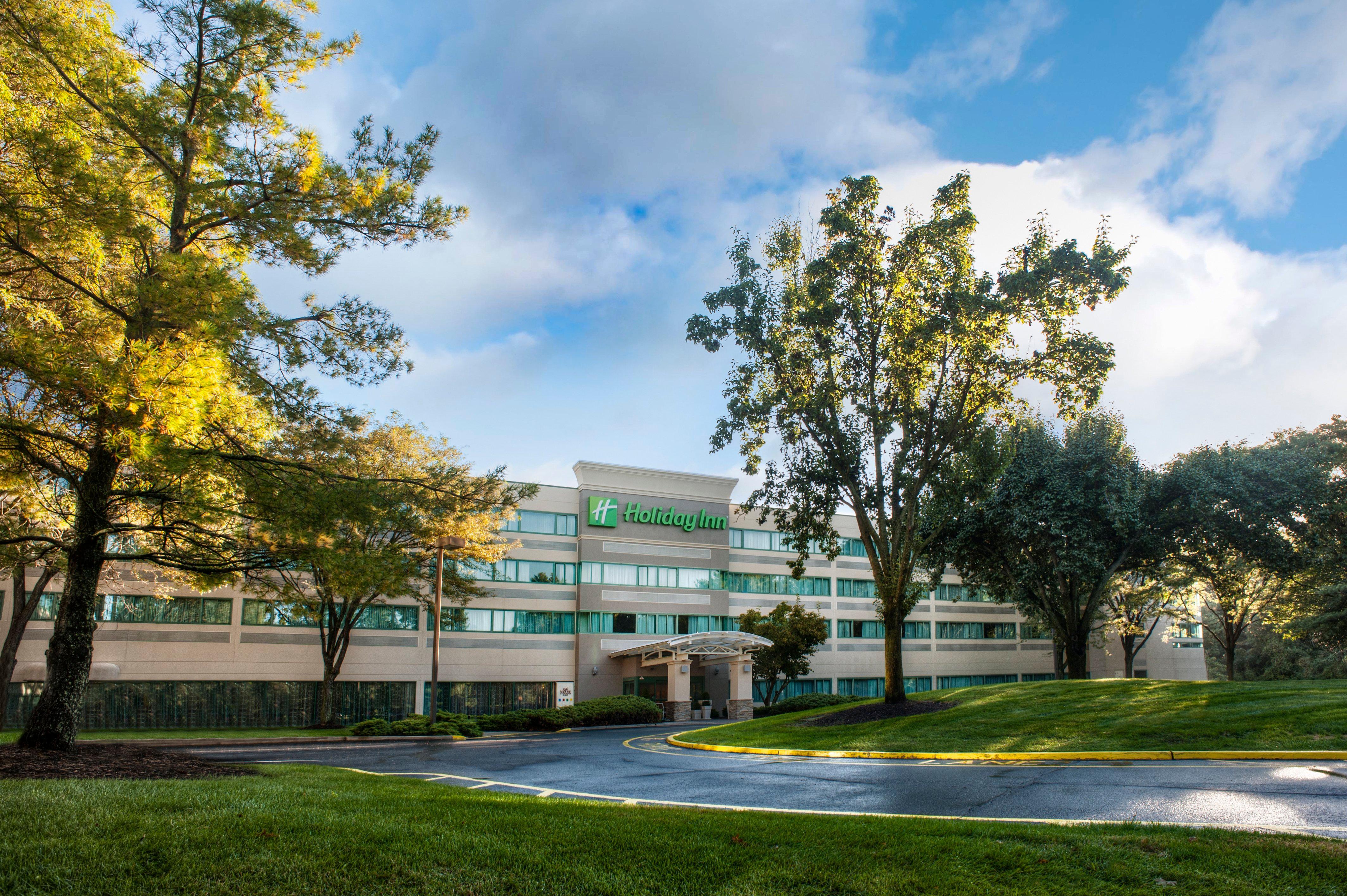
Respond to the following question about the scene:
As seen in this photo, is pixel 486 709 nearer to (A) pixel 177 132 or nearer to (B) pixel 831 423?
(B) pixel 831 423

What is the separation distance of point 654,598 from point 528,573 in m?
7.52

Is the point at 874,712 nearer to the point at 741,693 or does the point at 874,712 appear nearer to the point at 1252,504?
the point at 1252,504

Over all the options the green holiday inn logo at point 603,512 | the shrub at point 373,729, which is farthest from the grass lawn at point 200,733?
the green holiday inn logo at point 603,512

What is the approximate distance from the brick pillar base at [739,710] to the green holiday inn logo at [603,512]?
11555mm

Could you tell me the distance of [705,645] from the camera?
39750 millimetres

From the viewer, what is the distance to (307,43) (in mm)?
13477

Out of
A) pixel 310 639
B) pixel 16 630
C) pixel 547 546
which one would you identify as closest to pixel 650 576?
pixel 547 546

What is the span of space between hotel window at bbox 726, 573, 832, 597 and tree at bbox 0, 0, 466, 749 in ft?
121

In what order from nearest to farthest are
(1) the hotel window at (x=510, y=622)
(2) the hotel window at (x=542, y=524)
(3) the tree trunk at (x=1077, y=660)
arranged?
1. (3) the tree trunk at (x=1077, y=660)
2. (1) the hotel window at (x=510, y=622)
3. (2) the hotel window at (x=542, y=524)

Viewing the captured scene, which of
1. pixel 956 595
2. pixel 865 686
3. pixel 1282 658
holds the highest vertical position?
pixel 956 595

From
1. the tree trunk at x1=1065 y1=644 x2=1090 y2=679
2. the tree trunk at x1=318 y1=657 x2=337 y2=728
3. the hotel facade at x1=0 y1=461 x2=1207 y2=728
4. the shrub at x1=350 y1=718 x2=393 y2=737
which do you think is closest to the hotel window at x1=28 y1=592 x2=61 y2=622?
the hotel facade at x1=0 y1=461 x2=1207 y2=728

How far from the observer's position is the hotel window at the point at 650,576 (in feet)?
143

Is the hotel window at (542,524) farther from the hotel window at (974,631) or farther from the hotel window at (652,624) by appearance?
the hotel window at (974,631)

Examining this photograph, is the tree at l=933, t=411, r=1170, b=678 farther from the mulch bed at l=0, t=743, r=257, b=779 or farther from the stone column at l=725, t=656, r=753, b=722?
the mulch bed at l=0, t=743, r=257, b=779
